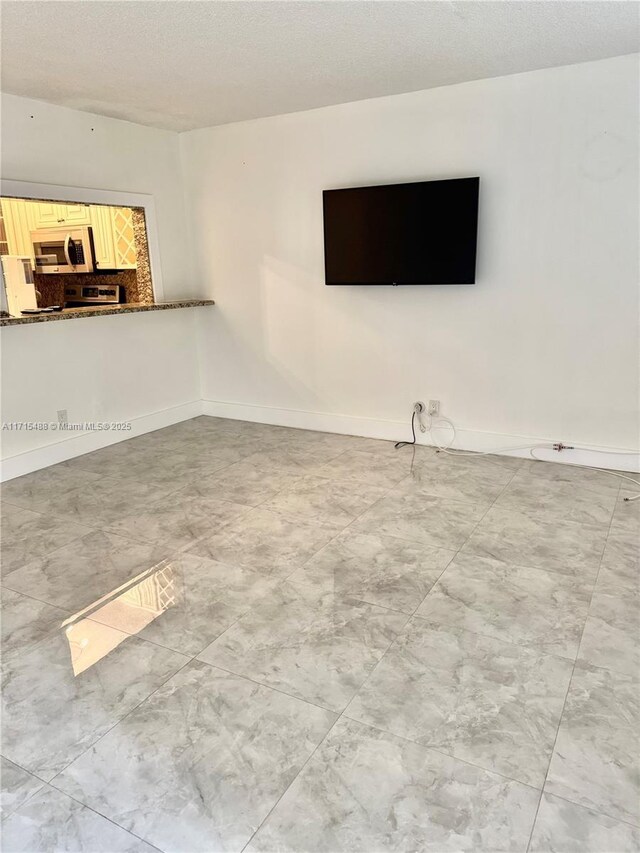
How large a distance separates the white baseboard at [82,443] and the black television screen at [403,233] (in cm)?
192

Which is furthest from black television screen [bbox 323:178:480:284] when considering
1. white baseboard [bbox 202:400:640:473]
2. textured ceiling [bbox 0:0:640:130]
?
white baseboard [bbox 202:400:640:473]

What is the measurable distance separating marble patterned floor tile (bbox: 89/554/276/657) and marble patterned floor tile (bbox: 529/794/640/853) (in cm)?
125

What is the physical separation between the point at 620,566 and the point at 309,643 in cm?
149

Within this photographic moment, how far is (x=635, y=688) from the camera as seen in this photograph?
6.20 ft

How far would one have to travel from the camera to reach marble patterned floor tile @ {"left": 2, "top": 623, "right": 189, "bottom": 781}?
1.74 meters

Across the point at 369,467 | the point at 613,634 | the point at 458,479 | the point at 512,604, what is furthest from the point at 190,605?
the point at 458,479

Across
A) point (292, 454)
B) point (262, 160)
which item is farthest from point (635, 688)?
point (262, 160)

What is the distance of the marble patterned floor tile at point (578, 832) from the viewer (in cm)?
139

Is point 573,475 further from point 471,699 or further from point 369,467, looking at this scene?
point 471,699

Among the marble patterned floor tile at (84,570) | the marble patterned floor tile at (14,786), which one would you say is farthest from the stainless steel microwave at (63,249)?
the marble patterned floor tile at (14,786)

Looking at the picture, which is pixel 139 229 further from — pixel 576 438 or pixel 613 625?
pixel 613 625

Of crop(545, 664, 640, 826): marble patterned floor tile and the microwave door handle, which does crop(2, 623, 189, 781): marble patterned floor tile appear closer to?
crop(545, 664, 640, 826): marble patterned floor tile

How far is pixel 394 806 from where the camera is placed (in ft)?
4.97

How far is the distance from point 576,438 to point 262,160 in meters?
3.15
